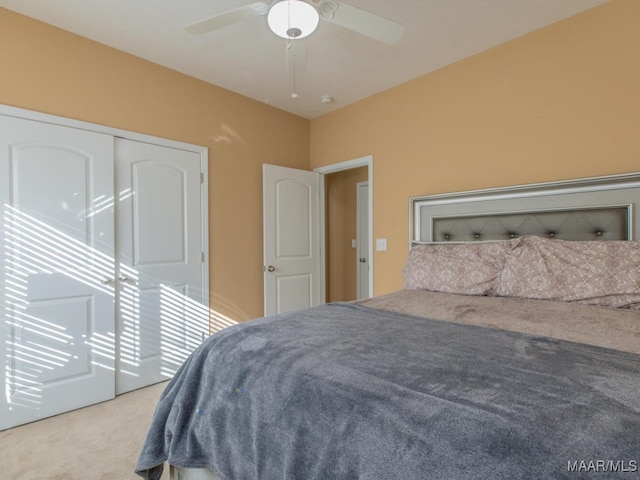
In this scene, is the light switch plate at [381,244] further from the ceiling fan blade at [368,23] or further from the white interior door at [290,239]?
the ceiling fan blade at [368,23]

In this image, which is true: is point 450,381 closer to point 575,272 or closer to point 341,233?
point 575,272

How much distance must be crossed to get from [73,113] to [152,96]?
59 centimetres

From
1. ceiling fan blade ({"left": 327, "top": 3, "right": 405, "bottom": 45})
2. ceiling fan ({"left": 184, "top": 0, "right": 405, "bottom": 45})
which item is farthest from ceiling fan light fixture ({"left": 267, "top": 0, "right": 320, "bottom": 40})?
ceiling fan blade ({"left": 327, "top": 3, "right": 405, "bottom": 45})

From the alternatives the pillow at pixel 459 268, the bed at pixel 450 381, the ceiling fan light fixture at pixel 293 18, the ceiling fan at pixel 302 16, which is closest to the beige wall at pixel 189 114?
the ceiling fan at pixel 302 16

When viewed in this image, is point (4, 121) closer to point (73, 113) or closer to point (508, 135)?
point (73, 113)

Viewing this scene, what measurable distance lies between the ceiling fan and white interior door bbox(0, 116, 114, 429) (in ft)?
4.36

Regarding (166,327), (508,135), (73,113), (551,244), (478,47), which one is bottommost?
(166,327)

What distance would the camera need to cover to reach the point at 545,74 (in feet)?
7.04

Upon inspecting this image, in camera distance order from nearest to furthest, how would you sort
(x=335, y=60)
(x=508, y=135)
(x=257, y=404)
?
(x=257, y=404) → (x=508, y=135) → (x=335, y=60)

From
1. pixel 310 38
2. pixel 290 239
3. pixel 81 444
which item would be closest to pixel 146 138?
pixel 310 38

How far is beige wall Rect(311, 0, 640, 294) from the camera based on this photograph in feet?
6.23

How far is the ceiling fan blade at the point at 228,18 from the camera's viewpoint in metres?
1.52

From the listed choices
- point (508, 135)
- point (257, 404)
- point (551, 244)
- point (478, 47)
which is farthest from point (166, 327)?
point (478, 47)

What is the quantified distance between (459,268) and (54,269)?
2667mm
